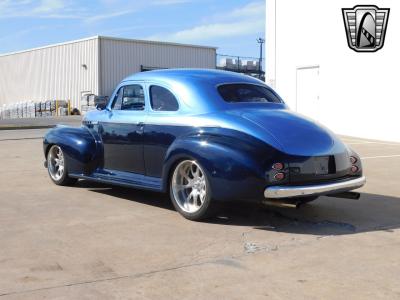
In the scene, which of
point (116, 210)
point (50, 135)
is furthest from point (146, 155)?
point (50, 135)

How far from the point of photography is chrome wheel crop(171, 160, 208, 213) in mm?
6195

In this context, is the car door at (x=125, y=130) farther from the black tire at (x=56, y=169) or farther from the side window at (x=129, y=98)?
the black tire at (x=56, y=169)

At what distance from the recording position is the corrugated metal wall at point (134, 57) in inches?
1599

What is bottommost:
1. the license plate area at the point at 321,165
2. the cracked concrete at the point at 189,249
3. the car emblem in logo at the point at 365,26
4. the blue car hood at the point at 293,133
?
the cracked concrete at the point at 189,249

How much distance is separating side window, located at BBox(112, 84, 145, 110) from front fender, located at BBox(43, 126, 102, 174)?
0.59 m

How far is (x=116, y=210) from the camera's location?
22.2 feet

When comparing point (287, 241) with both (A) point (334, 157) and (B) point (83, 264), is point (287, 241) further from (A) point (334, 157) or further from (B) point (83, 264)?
(B) point (83, 264)

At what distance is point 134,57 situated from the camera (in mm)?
41719

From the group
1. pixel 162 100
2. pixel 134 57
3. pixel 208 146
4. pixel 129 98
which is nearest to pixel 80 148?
pixel 129 98

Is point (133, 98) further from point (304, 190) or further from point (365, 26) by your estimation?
point (365, 26)

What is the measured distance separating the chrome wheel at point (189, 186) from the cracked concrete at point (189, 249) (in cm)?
21

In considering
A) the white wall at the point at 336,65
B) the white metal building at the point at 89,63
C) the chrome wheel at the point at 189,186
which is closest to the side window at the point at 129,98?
the chrome wheel at the point at 189,186

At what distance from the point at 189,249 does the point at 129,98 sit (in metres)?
3.03

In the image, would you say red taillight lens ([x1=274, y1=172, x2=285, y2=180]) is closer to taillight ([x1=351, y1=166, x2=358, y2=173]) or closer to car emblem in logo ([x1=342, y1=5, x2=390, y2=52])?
taillight ([x1=351, y1=166, x2=358, y2=173])
